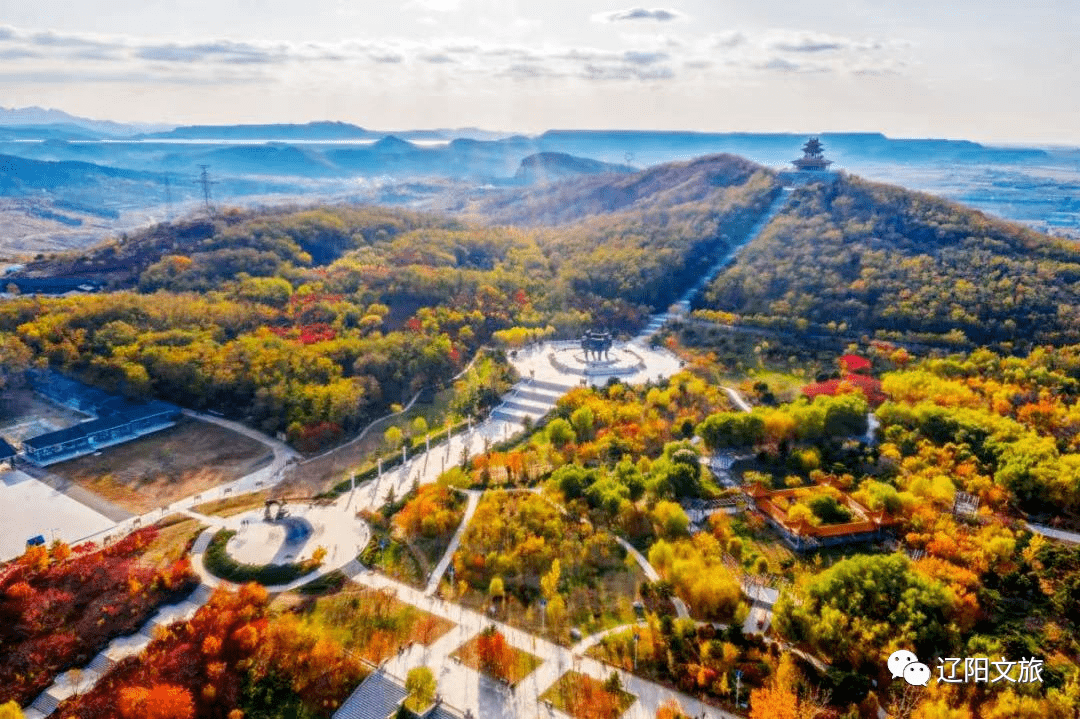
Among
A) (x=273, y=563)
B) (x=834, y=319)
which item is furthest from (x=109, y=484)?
(x=834, y=319)

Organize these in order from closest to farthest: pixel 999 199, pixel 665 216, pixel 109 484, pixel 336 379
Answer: pixel 109 484 → pixel 336 379 → pixel 665 216 → pixel 999 199

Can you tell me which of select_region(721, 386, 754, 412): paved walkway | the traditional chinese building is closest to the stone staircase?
select_region(721, 386, 754, 412): paved walkway

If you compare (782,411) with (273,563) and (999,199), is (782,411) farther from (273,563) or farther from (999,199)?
(999,199)

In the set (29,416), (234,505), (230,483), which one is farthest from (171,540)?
(29,416)

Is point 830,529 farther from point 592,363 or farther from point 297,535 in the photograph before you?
point 592,363

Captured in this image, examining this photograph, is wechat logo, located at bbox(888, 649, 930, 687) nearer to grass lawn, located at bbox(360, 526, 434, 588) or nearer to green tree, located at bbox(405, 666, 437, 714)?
green tree, located at bbox(405, 666, 437, 714)

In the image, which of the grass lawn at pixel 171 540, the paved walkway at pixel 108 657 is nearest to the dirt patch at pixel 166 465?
the grass lawn at pixel 171 540
